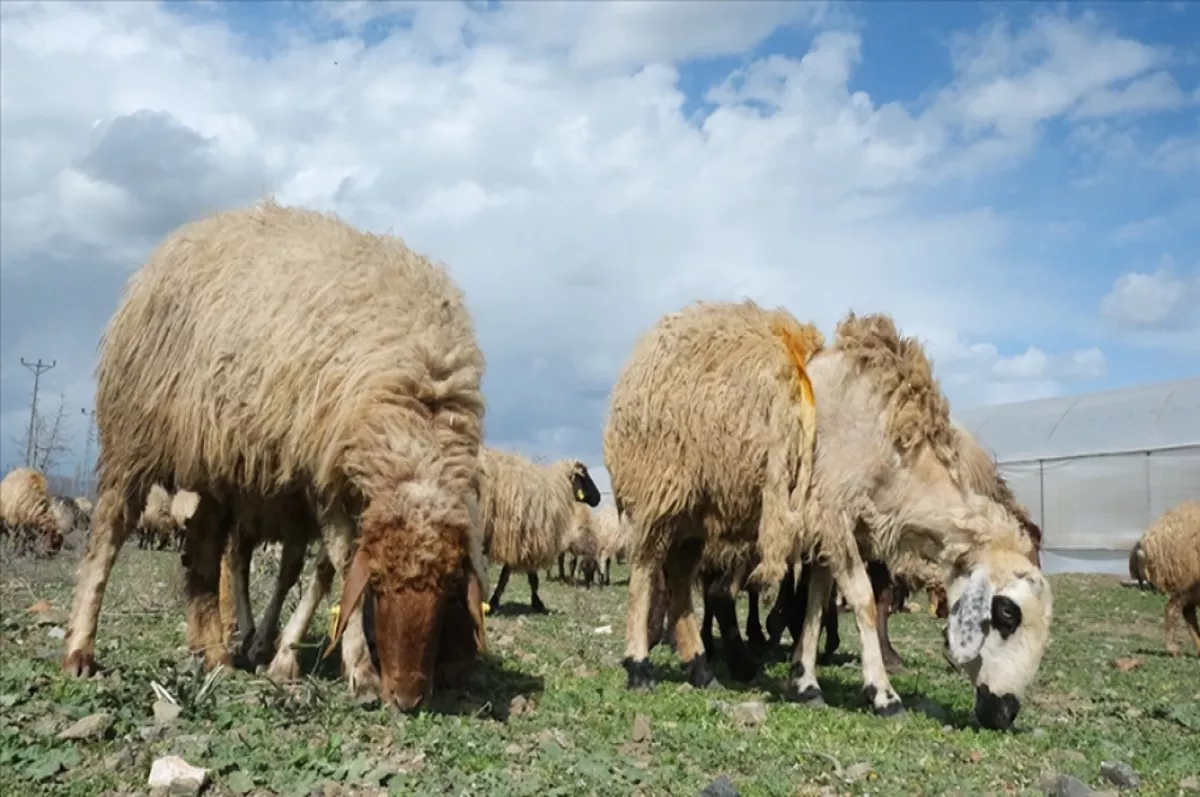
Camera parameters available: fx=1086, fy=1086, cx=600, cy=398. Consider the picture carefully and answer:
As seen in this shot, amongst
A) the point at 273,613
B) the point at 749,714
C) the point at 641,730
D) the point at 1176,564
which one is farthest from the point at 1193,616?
the point at 273,613

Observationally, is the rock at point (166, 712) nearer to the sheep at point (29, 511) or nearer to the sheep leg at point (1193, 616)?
the sheep leg at point (1193, 616)

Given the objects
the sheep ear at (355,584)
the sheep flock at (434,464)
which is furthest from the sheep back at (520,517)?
the sheep ear at (355,584)

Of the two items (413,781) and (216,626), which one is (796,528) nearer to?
(413,781)

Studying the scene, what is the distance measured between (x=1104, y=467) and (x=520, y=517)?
17172mm

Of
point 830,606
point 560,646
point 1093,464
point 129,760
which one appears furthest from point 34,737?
point 1093,464

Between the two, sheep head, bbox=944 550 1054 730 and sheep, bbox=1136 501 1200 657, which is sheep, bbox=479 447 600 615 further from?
sheep head, bbox=944 550 1054 730

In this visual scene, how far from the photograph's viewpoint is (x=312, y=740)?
526 centimetres

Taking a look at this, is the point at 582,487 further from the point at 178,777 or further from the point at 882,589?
the point at 178,777

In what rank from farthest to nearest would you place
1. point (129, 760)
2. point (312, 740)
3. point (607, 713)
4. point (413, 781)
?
point (607, 713)
point (312, 740)
point (129, 760)
point (413, 781)

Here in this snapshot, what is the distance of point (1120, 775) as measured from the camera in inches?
218

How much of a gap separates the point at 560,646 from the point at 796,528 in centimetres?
369

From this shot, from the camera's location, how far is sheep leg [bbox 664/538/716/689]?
8398 millimetres

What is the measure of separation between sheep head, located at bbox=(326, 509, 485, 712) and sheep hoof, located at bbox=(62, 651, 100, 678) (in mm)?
2213

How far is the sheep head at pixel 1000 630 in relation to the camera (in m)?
6.77
